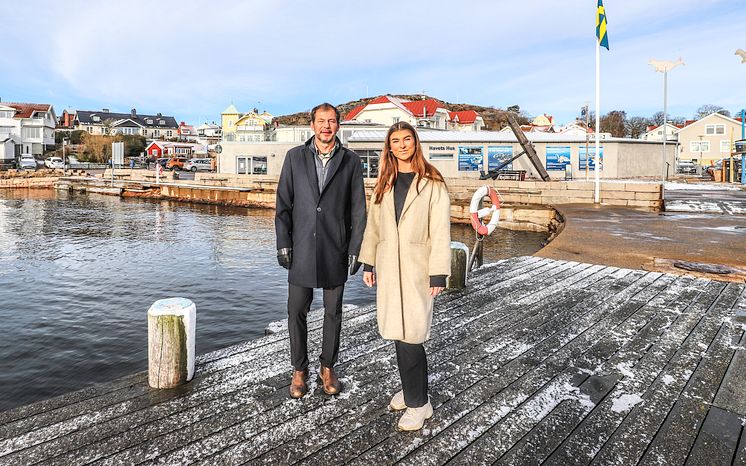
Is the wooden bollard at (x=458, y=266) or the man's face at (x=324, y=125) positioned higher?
the man's face at (x=324, y=125)

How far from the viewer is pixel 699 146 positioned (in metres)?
66.2

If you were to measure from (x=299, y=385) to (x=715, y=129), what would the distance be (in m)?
77.8

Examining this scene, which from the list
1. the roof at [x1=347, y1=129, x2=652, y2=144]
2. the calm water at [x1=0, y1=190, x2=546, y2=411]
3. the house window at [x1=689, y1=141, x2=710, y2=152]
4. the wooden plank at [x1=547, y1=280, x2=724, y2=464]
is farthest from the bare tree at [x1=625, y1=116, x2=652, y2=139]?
the wooden plank at [x1=547, y1=280, x2=724, y2=464]

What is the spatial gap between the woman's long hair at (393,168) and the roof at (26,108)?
87.0 m

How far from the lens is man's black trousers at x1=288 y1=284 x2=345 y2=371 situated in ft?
11.6

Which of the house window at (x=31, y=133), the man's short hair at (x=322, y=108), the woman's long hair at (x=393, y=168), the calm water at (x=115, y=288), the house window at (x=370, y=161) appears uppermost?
the house window at (x=31, y=133)

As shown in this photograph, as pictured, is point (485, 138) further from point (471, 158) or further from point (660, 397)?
point (660, 397)

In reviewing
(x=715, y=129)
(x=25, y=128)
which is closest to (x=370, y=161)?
(x=715, y=129)

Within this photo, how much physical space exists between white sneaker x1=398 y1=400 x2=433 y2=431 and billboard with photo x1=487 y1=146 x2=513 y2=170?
2812 cm

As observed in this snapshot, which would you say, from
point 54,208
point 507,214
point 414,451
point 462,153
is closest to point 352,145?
point 462,153

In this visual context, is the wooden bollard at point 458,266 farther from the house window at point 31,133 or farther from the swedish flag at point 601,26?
the house window at point 31,133

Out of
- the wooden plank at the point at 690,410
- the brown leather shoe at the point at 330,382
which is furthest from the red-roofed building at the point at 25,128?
the wooden plank at the point at 690,410

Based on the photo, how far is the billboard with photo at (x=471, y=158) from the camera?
3025 cm

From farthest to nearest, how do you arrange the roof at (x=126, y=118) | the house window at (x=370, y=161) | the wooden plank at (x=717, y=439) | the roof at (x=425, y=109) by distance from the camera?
1. the roof at (x=126, y=118)
2. the roof at (x=425, y=109)
3. the house window at (x=370, y=161)
4. the wooden plank at (x=717, y=439)
